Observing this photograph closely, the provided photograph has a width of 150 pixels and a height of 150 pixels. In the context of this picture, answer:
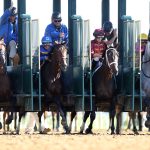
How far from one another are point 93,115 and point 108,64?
5.21 ft

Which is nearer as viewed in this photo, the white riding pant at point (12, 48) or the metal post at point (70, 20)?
the white riding pant at point (12, 48)

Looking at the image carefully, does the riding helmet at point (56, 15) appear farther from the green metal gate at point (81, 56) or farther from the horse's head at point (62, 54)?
the horse's head at point (62, 54)

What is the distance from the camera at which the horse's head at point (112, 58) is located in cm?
2403

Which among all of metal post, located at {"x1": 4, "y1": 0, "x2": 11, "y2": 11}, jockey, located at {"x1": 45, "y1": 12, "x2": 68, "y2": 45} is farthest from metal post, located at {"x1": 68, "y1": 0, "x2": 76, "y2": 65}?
metal post, located at {"x1": 4, "y1": 0, "x2": 11, "y2": 11}

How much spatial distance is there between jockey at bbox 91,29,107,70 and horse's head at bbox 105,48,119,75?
1.63ft

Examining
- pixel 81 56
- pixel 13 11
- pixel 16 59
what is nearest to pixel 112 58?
pixel 81 56

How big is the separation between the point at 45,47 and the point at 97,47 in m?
1.19

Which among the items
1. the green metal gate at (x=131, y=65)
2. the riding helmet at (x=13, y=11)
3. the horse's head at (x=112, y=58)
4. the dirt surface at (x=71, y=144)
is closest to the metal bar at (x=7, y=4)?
the riding helmet at (x=13, y=11)

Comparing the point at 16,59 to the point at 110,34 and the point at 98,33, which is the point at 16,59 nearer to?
the point at 98,33

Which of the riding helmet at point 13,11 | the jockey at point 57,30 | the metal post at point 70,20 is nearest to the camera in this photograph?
the metal post at point 70,20

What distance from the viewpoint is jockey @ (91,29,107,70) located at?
2469 centimetres

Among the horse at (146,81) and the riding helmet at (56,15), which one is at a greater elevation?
the riding helmet at (56,15)

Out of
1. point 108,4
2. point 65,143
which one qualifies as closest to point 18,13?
point 108,4

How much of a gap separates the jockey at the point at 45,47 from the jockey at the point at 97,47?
1022 millimetres
